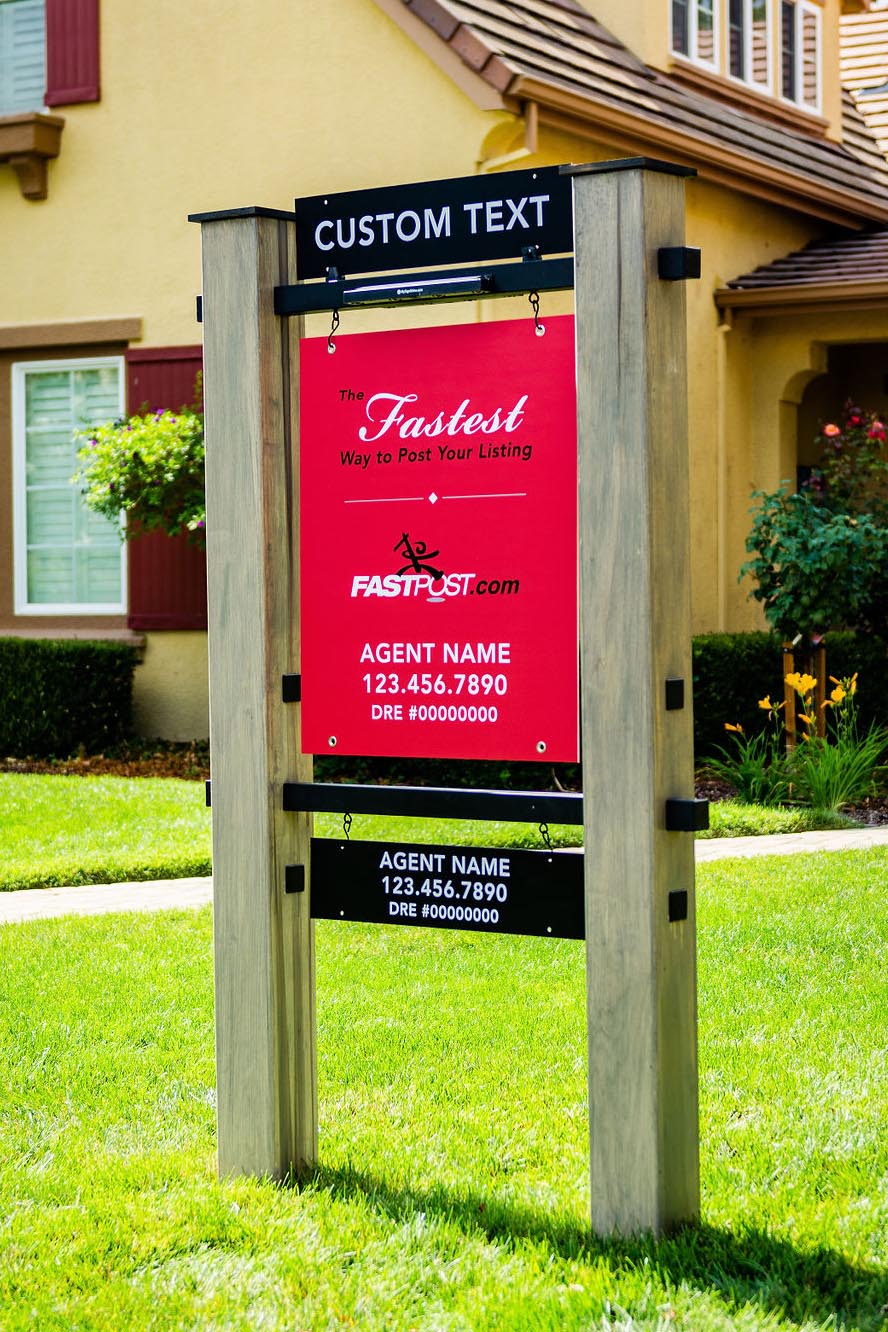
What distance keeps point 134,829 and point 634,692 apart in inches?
253

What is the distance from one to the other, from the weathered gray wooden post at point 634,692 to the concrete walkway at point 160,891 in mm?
3773

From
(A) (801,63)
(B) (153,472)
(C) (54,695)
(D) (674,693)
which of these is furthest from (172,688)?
(D) (674,693)

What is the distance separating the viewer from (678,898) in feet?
13.0

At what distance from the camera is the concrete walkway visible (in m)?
7.95

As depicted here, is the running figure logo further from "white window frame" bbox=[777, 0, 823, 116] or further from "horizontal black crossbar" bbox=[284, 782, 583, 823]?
"white window frame" bbox=[777, 0, 823, 116]

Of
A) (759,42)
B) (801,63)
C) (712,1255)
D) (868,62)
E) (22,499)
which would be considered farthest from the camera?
(868,62)

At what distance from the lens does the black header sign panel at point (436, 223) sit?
13.4 ft

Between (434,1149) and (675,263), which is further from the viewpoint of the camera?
(434,1149)

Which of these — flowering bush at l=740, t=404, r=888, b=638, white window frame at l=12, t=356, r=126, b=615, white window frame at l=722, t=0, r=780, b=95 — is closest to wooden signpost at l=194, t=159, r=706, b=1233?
flowering bush at l=740, t=404, r=888, b=638

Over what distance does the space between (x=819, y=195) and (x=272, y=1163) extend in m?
13.1

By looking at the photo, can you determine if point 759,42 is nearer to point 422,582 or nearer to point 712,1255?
point 422,582

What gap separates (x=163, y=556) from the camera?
13.7 metres

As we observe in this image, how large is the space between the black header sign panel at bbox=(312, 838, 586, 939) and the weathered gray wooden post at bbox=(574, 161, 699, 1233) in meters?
0.12

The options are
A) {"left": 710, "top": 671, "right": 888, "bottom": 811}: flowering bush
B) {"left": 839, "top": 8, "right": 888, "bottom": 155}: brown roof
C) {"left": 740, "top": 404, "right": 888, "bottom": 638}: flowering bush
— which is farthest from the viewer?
{"left": 839, "top": 8, "right": 888, "bottom": 155}: brown roof
